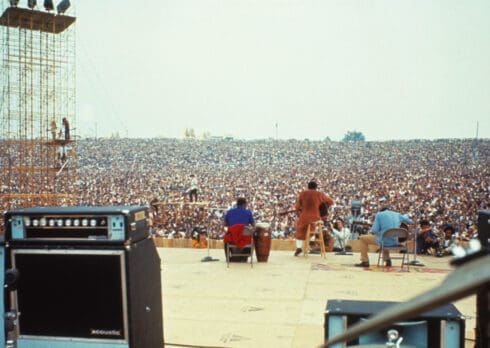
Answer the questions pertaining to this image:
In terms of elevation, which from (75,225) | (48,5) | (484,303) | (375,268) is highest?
(48,5)

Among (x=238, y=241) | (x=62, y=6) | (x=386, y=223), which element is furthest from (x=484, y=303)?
(x=62, y=6)

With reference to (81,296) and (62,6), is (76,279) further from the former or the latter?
(62,6)

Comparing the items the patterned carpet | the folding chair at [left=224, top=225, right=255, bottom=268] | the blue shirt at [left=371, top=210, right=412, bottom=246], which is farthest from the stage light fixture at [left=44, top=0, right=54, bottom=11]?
the blue shirt at [left=371, top=210, right=412, bottom=246]

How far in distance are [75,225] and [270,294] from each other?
325 centimetres

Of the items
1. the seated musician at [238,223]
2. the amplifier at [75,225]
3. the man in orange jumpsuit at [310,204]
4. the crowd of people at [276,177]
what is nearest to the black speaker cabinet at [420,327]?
the amplifier at [75,225]

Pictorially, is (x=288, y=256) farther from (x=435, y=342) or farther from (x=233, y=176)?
(x=233, y=176)

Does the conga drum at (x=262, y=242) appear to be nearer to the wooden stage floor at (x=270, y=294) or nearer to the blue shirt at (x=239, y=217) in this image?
the wooden stage floor at (x=270, y=294)

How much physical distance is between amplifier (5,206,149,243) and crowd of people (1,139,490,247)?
30.8 ft

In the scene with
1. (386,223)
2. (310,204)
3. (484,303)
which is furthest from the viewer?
(310,204)

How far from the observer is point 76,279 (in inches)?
116

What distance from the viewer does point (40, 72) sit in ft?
90.2

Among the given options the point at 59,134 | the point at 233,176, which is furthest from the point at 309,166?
the point at 59,134

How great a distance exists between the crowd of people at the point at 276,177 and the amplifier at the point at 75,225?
9401 millimetres

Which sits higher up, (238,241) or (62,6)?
(62,6)
